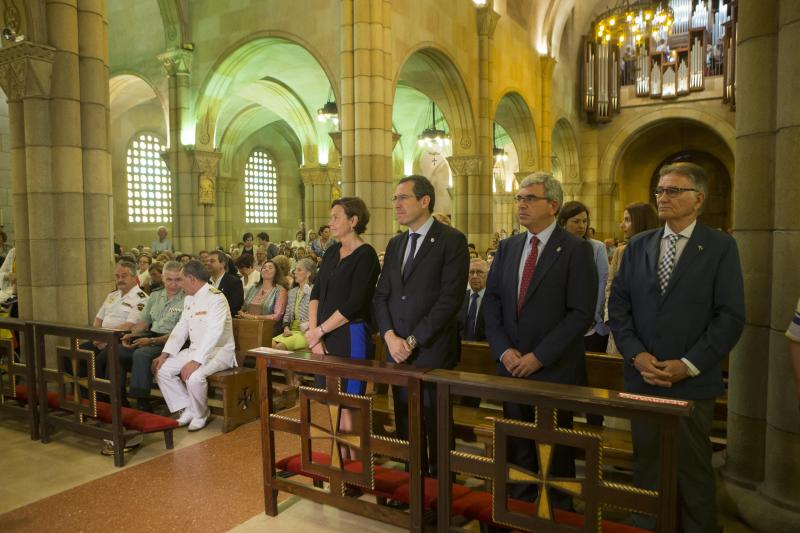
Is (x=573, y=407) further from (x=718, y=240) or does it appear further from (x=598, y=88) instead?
(x=598, y=88)

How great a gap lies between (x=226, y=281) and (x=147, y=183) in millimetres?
15946

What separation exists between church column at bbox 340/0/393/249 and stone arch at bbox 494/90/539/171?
24.5ft

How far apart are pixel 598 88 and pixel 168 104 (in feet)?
47.4

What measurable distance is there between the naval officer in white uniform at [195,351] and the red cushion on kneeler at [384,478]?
2.32m

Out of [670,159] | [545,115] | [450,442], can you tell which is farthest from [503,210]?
[450,442]

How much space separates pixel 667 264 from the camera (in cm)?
283

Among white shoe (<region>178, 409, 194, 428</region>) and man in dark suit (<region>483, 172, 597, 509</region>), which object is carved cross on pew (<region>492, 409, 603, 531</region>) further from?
white shoe (<region>178, 409, 194, 428</region>)

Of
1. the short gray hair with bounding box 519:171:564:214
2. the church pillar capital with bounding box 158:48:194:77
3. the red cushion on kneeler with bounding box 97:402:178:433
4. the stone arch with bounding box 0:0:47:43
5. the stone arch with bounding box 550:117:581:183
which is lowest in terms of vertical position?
the red cushion on kneeler with bounding box 97:402:178:433

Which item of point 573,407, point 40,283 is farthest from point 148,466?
point 573,407

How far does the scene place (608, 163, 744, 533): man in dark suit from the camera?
266cm

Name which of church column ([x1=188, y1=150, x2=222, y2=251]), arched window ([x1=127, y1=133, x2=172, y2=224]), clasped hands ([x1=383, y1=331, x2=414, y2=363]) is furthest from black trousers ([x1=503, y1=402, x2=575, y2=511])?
arched window ([x1=127, y1=133, x2=172, y2=224])

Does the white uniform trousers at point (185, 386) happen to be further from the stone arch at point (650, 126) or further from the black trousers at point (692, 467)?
the stone arch at point (650, 126)

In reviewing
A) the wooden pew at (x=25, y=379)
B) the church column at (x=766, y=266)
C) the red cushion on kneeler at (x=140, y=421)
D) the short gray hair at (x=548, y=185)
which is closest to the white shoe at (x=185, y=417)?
the red cushion on kneeler at (x=140, y=421)

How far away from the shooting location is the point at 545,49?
1762 cm
